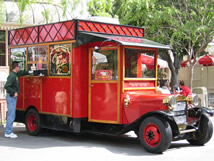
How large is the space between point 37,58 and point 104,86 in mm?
2362

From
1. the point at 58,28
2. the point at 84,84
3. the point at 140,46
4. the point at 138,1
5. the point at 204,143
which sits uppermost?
the point at 138,1

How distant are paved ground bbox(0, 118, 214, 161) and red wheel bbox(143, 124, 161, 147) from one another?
26 cm

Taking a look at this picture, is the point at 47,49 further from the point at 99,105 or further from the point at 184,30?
the point at 184,30

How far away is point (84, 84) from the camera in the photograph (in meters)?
8.45

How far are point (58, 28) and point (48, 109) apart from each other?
2098 mm

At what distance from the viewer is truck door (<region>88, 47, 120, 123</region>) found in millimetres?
7938

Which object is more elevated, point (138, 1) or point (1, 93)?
point (138, 1)

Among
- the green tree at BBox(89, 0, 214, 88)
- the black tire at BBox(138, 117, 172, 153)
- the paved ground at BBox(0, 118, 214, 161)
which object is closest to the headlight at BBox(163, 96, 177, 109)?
the black tire at BBox(138, 117, 172, 153)

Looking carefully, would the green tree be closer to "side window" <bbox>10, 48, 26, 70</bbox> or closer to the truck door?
"side window" <bbox>10, 48, 26, 70</bbox>

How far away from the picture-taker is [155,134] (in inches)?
279

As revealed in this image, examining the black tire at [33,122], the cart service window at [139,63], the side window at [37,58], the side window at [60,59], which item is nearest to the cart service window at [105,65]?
the cart service window at [139,63]

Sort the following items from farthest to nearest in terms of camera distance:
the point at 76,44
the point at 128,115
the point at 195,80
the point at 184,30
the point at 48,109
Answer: the point at 195,80 < the point at 184,30 < the point at 48,109 < the point at 76,44 < the point at 128,115

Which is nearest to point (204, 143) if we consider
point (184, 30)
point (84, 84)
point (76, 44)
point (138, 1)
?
point (84, 84)

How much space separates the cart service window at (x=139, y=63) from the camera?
8078mm
